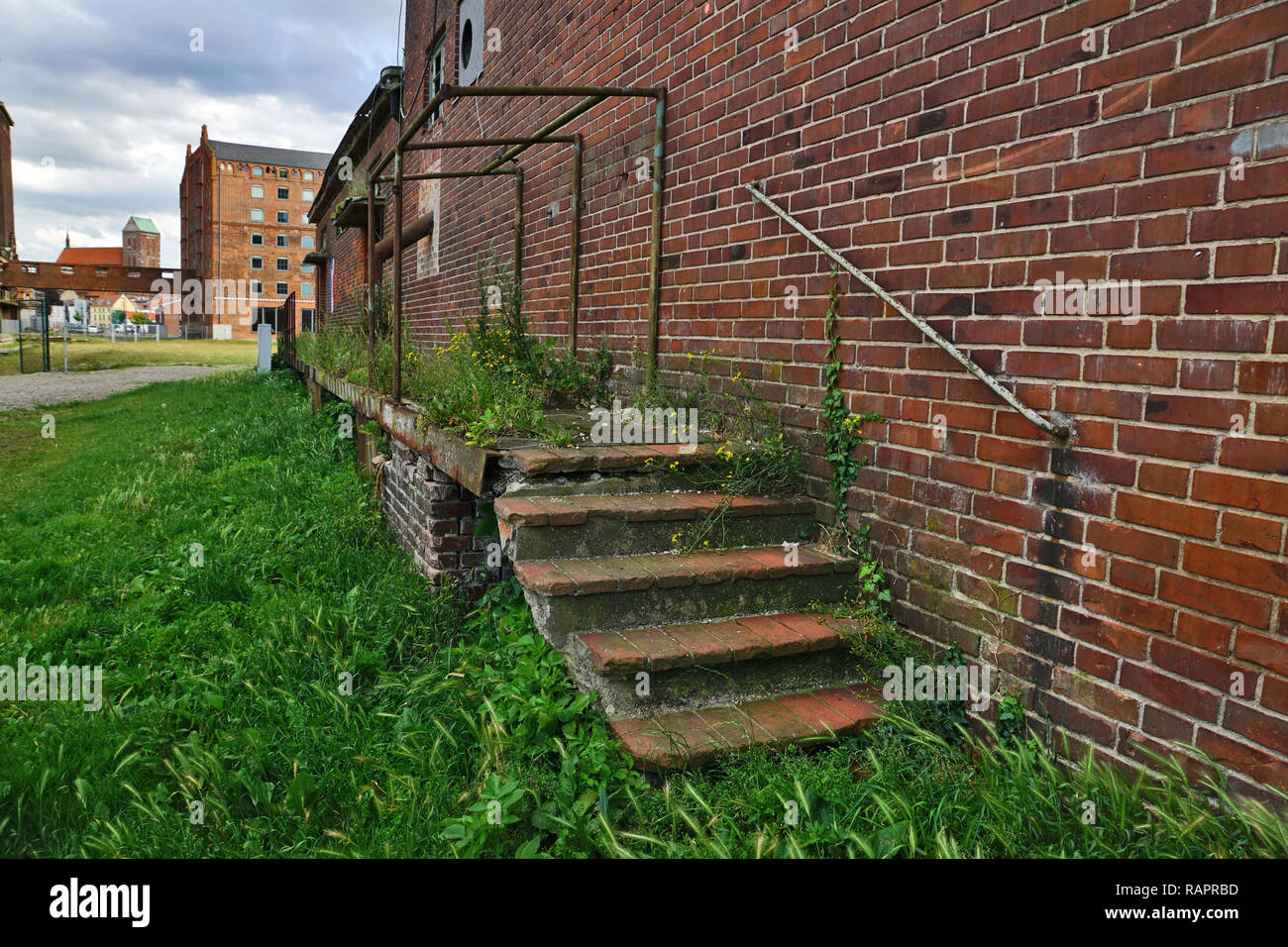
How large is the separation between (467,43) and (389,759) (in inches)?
308

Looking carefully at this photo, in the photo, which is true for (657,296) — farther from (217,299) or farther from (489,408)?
(217,299)

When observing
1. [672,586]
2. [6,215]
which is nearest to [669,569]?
[672,586]

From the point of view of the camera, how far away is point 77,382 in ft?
62.9

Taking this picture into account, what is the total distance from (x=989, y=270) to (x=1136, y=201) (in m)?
0.47

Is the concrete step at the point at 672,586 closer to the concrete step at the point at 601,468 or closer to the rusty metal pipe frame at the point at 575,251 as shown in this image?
the concrete step at the point at 601,468

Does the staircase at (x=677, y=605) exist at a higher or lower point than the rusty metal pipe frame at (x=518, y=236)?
lower

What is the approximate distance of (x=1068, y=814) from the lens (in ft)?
6.90

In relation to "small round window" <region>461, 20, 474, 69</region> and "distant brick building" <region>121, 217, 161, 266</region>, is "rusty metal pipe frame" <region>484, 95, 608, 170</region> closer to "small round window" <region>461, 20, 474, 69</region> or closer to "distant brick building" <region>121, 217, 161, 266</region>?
"small round window" <region>461, 20, 474, 69</region>

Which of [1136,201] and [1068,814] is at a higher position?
[1136,201]

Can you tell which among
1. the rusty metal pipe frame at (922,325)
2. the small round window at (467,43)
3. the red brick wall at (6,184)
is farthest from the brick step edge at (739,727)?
the red brick wall at (6,184)

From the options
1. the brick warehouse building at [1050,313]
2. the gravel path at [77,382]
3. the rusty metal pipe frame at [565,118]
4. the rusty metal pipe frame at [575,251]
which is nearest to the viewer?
the brick warehouse building at [1050,313]

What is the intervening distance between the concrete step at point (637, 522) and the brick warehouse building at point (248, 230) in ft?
183

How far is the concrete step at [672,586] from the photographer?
2775 mm
